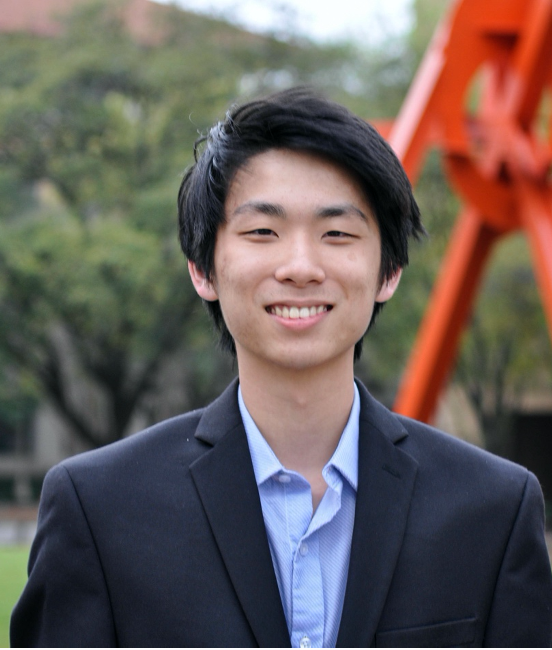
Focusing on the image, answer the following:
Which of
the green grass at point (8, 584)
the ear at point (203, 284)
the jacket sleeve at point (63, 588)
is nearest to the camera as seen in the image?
the jacket sleeve at point (63, 588)

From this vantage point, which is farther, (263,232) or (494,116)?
(494,116)

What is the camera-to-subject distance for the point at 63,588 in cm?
163

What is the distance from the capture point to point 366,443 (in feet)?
6.02

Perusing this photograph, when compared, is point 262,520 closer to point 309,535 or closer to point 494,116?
point 309,535

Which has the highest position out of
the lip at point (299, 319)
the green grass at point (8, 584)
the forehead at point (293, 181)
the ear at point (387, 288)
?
the forehead at point (293, 181)

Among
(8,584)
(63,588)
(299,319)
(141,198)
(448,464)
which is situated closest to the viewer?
(63,588)

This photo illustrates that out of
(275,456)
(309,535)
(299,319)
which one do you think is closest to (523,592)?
(309,535)

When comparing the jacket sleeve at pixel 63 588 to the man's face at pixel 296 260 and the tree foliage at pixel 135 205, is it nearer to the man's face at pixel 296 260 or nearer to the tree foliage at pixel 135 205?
the man's face at pixel 296 260

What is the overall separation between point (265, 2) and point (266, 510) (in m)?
15.3

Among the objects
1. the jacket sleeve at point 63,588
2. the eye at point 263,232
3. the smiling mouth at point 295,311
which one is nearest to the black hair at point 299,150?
the eye at point 263,232

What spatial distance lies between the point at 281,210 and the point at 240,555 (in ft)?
2.03

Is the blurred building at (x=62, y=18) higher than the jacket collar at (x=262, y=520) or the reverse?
higher

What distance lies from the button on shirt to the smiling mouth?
9.4 inches

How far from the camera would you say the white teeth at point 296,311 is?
1.72 m
